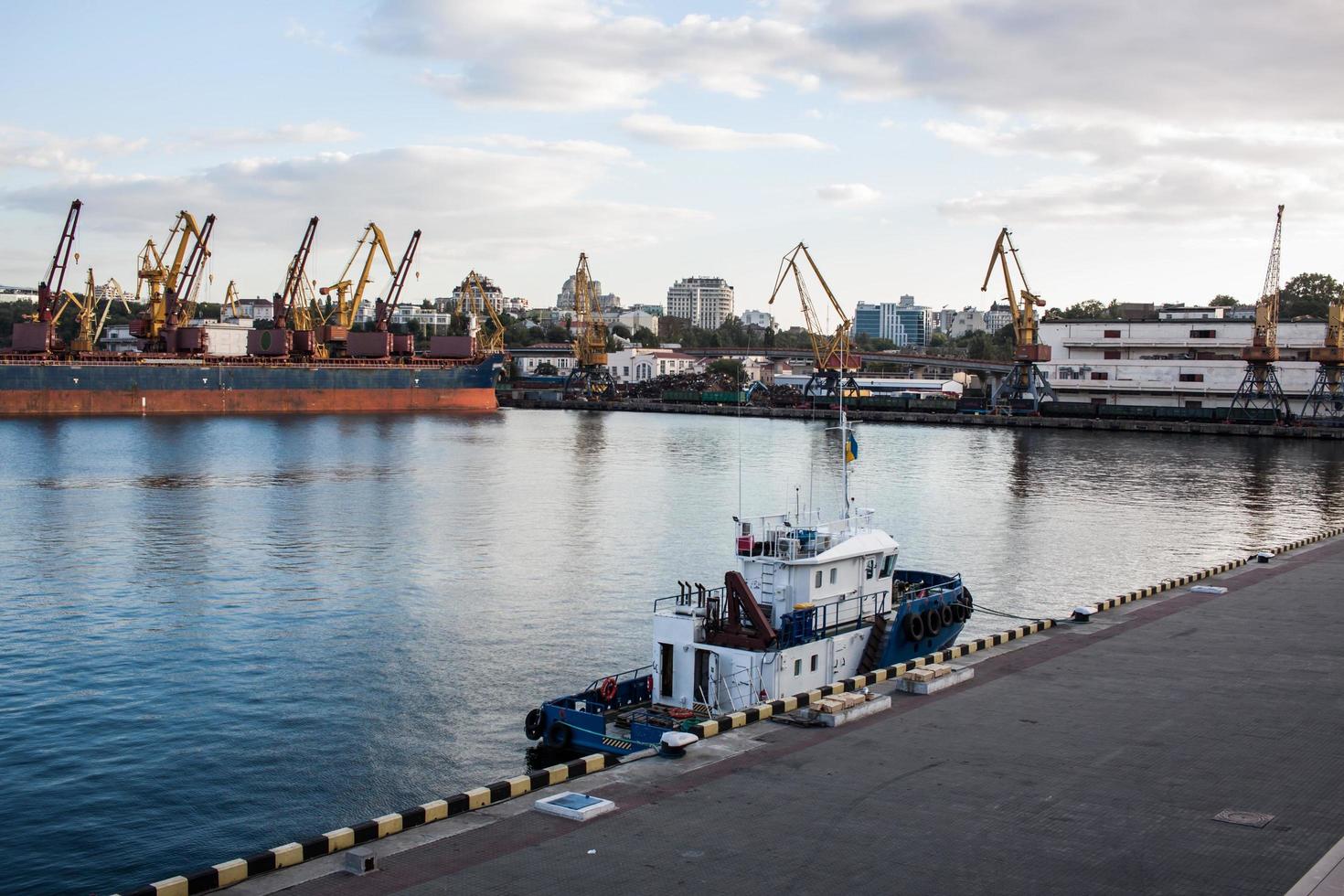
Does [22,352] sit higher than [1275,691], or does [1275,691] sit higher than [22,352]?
[22,352]

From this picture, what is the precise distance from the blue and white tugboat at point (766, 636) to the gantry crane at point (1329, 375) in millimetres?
120875

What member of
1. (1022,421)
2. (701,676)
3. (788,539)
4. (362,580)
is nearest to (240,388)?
(1022,421)

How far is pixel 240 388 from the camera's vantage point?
14700cm

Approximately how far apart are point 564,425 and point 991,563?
10773 cm

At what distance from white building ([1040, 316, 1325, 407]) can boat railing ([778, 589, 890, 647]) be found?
425 feet

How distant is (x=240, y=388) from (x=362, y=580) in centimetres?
11180

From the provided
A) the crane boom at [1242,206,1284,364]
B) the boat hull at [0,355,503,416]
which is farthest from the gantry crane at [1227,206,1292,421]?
the boat hull at [0,355,503,416]

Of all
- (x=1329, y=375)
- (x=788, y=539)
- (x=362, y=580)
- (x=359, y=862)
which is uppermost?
(x=1329, y=375)

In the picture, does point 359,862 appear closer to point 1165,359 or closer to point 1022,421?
point 1022,421

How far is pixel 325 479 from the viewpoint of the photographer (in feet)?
255

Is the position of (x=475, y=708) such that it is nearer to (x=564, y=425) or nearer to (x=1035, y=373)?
(x=564, y=425)

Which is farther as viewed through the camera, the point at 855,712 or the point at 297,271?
the point at 297,271

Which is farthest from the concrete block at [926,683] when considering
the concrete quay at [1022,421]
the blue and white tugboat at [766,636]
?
the concrete quay at [1022,421]

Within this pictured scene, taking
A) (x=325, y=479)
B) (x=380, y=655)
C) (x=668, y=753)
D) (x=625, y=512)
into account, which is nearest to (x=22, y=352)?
(x=325, y=479)
